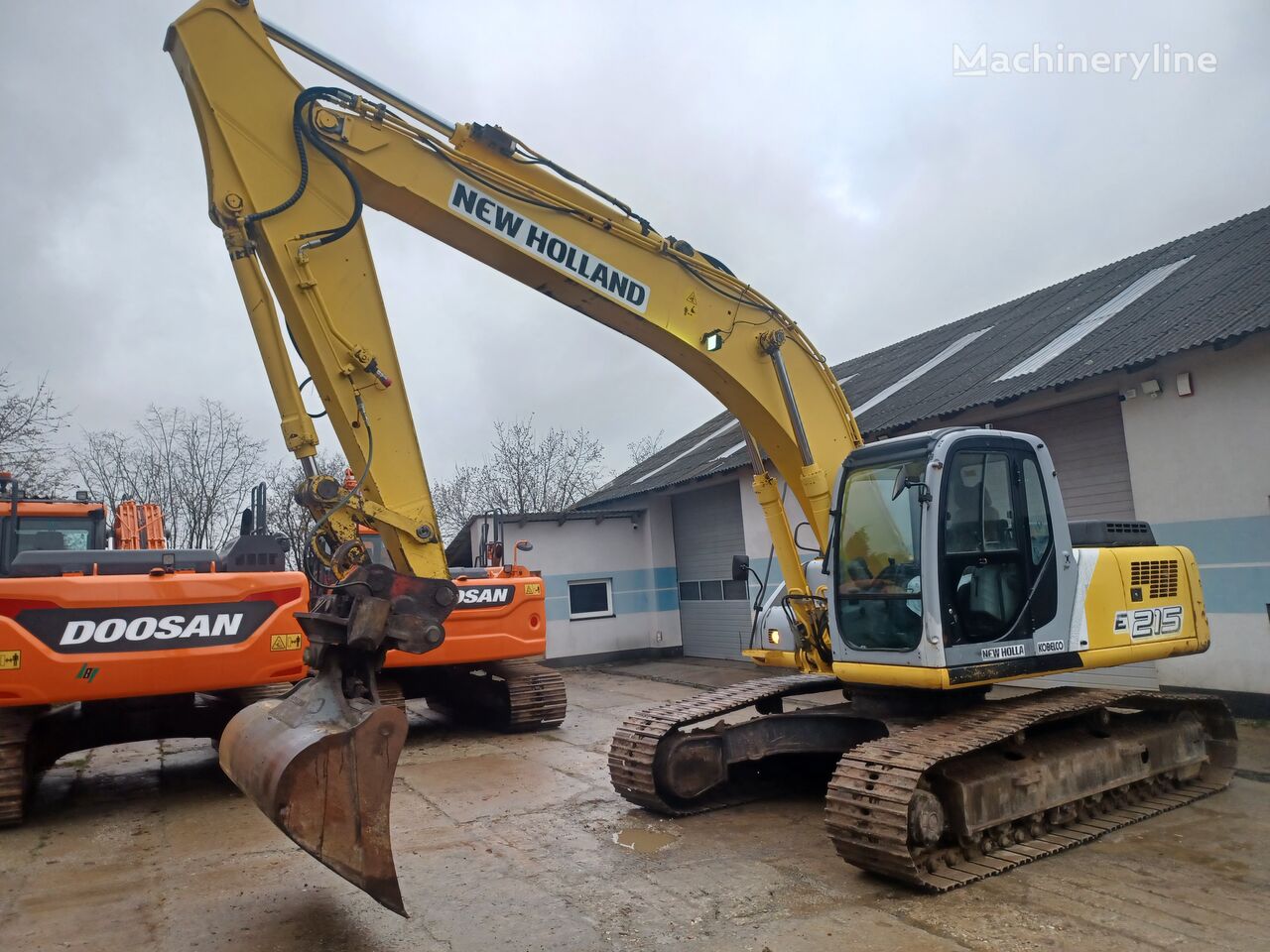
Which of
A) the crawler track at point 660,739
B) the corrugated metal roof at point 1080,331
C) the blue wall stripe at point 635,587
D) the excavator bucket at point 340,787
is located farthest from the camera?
the blue wall stripe at point 635,587

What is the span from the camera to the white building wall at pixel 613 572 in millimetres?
16828

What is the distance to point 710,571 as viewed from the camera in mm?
16734

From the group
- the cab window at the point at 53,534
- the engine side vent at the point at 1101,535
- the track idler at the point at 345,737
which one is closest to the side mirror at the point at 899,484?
the engine side vent at the point at 1101,535

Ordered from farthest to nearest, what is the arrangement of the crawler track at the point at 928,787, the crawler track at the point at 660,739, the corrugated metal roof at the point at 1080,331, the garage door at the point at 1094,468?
the garage door at the point at 1094,468 < the corrugated metal roof at the point at 1080,331 < the crawler track at the point at 660,739 < the crawler track at the point at 928,787

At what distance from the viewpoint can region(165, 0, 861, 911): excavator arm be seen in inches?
149

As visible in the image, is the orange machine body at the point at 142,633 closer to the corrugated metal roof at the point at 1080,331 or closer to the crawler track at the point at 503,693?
the crawler track at the point at 503,693

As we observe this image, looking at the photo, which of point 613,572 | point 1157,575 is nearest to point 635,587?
point 613,572

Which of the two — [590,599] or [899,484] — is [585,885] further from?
[590,599]

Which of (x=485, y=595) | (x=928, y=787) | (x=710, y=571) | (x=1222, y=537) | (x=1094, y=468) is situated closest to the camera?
(x=928, y=787)

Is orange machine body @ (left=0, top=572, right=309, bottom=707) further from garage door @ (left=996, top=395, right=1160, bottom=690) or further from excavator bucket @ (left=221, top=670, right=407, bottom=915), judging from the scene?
garage door @ (left=996, top=395, right=1160, bottom=690)

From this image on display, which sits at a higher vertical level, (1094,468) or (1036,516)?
(1094,468)

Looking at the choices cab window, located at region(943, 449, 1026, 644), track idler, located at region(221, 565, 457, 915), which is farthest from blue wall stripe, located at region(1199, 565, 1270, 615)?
track idler, located at region(221, 565, 457, 915)

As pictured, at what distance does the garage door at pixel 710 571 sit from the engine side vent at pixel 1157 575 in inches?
362

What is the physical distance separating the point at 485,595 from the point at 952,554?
17.2ft
